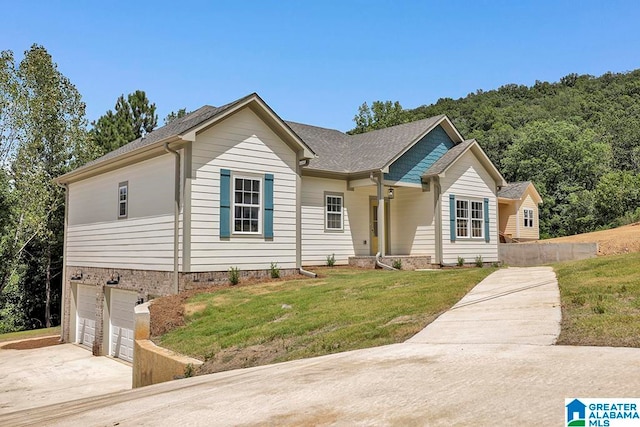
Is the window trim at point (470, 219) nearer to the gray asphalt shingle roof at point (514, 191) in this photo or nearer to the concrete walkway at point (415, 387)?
the concrete walkway at point (415, 387)

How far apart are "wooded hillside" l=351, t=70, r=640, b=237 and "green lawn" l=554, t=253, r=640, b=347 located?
31372 millimetres

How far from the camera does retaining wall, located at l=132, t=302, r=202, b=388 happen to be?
29.0 ft

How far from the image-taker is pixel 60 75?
34031 mm

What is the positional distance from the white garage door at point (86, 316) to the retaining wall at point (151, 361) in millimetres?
10293

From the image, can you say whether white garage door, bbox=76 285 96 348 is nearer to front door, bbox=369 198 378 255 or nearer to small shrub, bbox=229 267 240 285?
small shrub, bbox=229 267 240 285

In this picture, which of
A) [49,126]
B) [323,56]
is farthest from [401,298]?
[49,126]

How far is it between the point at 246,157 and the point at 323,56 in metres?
8.59

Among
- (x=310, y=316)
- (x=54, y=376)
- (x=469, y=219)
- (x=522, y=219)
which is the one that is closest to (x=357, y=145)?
(x=469, y=219)

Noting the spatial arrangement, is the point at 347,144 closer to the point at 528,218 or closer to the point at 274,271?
the point at 274,271

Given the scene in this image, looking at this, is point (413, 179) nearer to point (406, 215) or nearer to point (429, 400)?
point (406, 215)

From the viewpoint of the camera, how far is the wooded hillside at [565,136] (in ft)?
142

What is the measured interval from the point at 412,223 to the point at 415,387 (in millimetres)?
16593

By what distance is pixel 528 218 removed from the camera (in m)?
40.2

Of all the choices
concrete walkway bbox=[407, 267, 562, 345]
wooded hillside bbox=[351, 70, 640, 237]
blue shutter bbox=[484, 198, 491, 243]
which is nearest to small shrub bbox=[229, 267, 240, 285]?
concrete walkway bbox=[407, 267, 562, 345]
